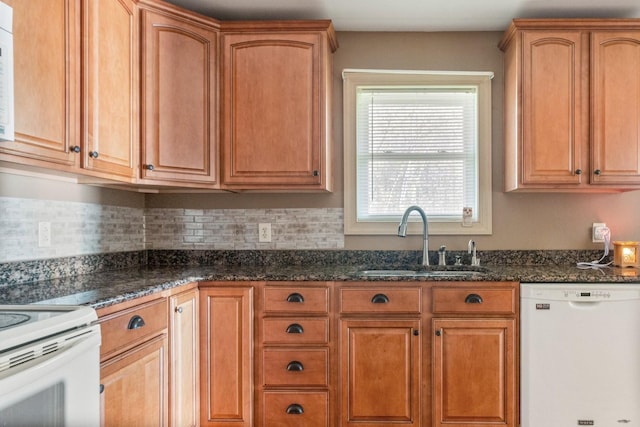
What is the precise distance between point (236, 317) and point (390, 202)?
123 centimetres

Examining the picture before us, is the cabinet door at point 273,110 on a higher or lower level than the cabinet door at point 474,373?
higher

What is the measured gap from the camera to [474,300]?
2158mm

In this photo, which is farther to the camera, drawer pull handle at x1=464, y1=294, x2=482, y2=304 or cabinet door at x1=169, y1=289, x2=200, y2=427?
drawer pull handle at x1=464, y1=294, x2=482, y2=304

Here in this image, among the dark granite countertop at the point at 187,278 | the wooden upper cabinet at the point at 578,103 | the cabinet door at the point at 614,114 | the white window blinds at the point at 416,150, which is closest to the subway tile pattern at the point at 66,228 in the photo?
the dark granite countertop at the point at 187,278

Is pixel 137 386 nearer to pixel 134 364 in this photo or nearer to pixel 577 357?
pixel 134 364

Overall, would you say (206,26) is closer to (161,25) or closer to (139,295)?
(161,25)

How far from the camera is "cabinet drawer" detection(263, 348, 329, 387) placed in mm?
2209

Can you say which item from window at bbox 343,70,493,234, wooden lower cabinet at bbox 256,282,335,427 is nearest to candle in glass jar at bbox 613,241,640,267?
window at bbox 343,70,493,234

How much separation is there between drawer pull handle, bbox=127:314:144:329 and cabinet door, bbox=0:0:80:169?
64cm

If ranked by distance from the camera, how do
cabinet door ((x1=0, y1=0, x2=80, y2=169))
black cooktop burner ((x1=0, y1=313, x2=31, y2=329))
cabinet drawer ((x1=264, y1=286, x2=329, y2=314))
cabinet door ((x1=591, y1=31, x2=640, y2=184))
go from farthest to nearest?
cabinet door ((x1=591, y1=31, x2=640, y2=184)) < cabinet drawer ((x1=264, y1=286, x2=329, y2=314)) < cabinet door ((x1=0, y1=0, x2=80, y2=169)) < black cooktop burner ((x1=0, y1=313, x2=31, y2=329))

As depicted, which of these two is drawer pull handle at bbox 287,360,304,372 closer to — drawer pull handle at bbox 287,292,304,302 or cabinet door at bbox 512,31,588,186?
drawer pull handle at bbox 287,292,304,302

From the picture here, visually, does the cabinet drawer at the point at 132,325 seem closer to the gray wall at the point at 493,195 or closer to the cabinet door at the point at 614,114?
the gray wall at the point at 493,195

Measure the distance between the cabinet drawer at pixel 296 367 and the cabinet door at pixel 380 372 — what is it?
10cm

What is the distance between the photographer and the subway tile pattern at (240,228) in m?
2.77
